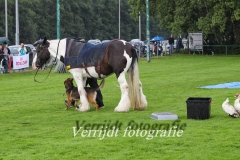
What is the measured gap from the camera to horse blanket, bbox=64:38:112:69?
53.8ft

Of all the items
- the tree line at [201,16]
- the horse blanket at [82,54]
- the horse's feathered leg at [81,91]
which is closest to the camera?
the horse's feathered leg at [81,91]

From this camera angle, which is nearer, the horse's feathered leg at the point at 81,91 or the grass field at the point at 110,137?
the grass field at the point at 110,137

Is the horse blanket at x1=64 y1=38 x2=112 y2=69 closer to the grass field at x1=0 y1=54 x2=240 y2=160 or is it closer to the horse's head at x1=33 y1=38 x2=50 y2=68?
the horse's head at x1=33 y1=38 x2=50 y2=68

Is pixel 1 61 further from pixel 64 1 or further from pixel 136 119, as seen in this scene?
pixel 64 1

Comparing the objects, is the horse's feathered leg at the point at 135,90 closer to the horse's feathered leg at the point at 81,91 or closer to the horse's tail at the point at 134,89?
the horse's tail at the point at 134,89

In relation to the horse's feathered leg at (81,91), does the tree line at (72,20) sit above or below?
above

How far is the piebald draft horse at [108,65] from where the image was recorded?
16062 millimetres

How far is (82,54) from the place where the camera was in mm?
16781

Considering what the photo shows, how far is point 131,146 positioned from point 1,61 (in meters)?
26.5

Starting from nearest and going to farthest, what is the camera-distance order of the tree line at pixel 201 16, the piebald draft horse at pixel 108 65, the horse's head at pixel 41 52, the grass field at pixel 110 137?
the grass field at pixel 110 137 < the piebald draft horse at pixel 108 65 < the horse's head at pixel 41 52 < the tree line at pixel 201 16

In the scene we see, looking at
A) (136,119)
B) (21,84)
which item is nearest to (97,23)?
(21,84)

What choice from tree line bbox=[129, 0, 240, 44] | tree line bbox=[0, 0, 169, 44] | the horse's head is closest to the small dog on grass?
the horse's head

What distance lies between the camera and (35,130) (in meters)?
13.3

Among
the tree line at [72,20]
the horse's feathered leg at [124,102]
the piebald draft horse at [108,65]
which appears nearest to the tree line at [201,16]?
the tree line at [72,20]
